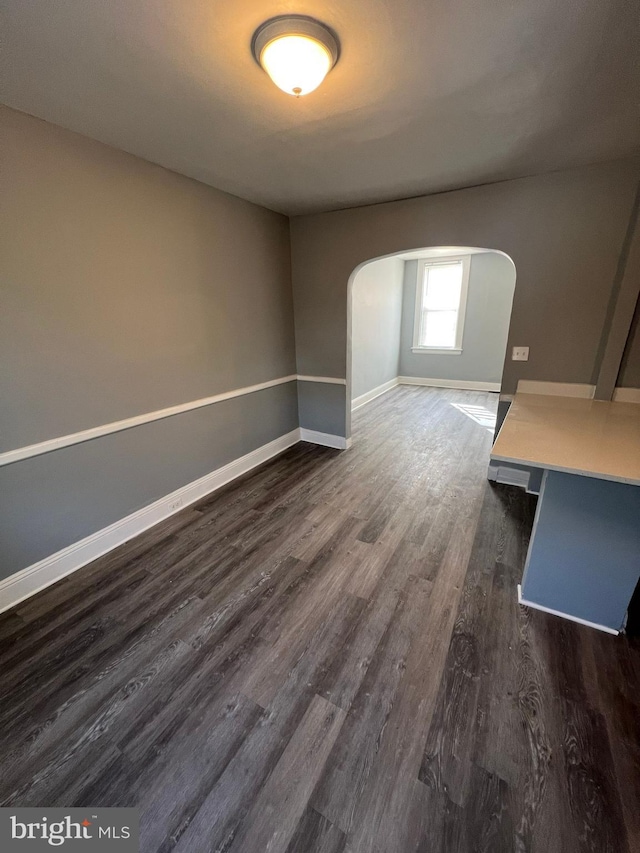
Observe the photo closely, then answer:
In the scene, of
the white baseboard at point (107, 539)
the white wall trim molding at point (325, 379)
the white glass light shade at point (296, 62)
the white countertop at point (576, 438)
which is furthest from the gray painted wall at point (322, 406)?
the white glass light shade at point (296, 62)

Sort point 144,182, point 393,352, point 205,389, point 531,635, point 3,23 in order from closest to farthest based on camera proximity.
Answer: point 3,23 < point 531,635 < point 144,182 < point 205,389 < point 393,352

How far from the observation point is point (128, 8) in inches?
43.2

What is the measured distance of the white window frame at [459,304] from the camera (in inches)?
243

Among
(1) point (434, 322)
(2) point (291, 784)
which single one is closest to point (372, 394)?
(1) point (434, 322)

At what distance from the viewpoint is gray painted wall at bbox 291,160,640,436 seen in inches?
91.8

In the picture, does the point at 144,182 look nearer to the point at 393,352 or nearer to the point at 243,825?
the point at 243,825

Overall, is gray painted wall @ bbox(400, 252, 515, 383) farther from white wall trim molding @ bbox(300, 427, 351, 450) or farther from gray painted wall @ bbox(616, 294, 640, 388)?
white wall trim molding @ bbox(300, 427, 351, 450)

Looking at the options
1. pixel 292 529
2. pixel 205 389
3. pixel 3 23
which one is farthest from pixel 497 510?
pixel 3 23

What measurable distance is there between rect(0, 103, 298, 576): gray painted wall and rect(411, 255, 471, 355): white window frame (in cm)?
438

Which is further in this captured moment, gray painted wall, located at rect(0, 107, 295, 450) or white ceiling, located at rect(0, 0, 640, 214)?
gray painted wall, located at rect(0, 107, 295, 450)

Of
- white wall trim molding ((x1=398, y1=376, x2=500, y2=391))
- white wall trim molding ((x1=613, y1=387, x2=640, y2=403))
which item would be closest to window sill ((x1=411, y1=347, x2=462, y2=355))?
white wall trim molding ((x1=398, y1=376, x2=500, y2=391))

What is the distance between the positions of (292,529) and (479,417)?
3.69 metres

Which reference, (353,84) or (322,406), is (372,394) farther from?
(353,84)

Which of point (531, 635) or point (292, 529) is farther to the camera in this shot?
point (292, 529)
